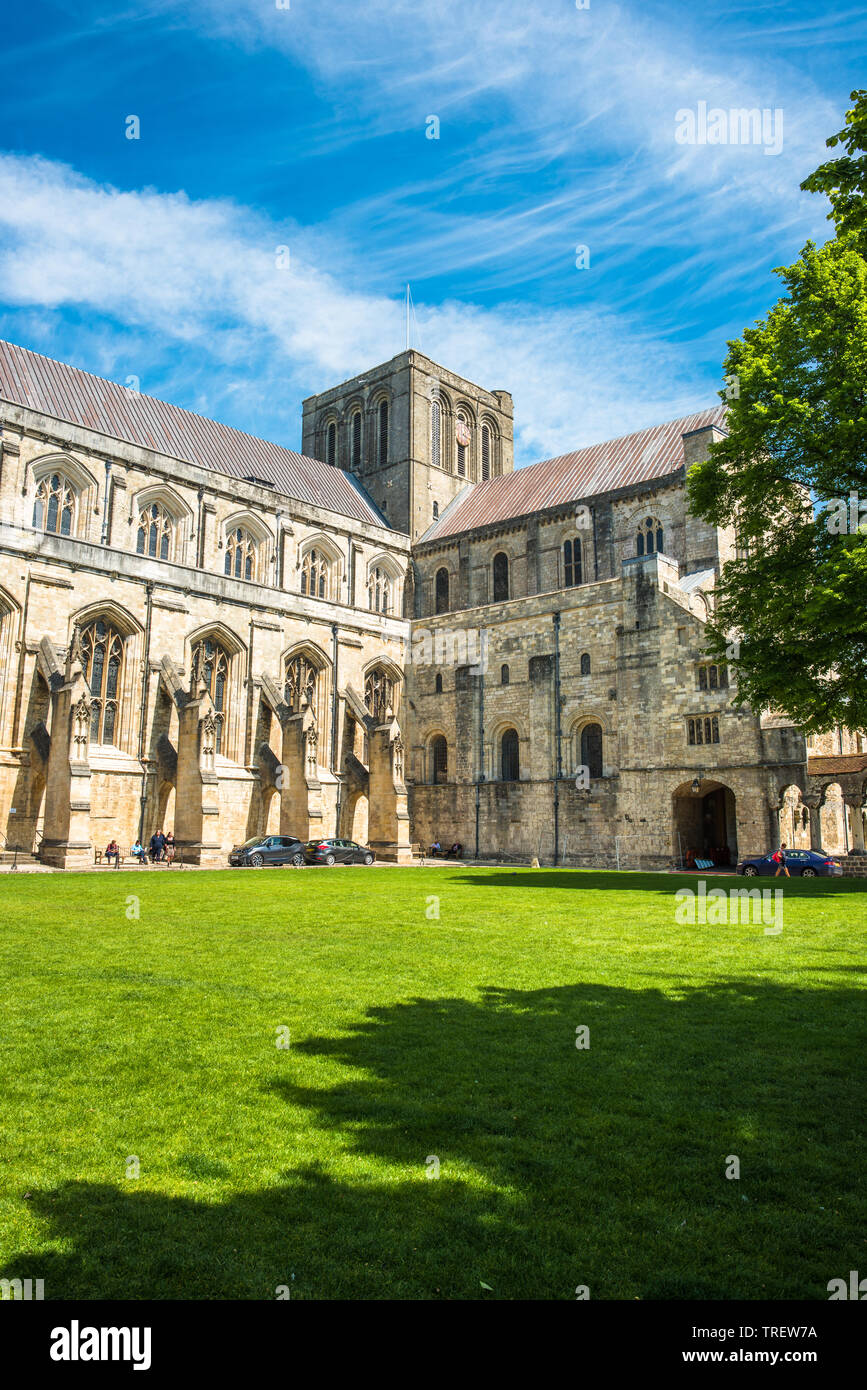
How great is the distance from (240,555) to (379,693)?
29.8 feet

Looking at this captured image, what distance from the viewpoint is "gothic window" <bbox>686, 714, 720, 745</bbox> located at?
30.5 meters

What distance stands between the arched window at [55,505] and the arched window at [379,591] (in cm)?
1603

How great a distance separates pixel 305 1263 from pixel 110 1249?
0.85 meters

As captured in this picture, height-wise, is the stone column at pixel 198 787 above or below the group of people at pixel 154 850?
above

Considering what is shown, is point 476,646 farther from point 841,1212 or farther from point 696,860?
point 841,1212

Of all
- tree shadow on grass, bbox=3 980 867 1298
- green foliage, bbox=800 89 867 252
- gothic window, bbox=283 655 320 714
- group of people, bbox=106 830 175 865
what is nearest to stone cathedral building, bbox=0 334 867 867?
gothic window, bbox=283 655 320 714

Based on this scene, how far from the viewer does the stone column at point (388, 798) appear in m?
36.5

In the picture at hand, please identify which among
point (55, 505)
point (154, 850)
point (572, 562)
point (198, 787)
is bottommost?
point (154, 850)

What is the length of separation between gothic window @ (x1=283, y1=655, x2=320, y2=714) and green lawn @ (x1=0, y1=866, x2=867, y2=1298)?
26655 millimetres

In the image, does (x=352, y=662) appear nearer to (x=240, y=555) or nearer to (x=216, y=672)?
(x=240, y=555)

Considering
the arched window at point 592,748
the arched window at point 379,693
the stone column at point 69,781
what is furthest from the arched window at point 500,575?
the stone column at point 69,781

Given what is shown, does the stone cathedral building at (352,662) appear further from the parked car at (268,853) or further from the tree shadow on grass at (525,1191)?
the tree shadow on grass at (525,1191)

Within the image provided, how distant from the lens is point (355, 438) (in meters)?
53.2

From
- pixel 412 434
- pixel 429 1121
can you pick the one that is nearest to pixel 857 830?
pixel 429 1121
